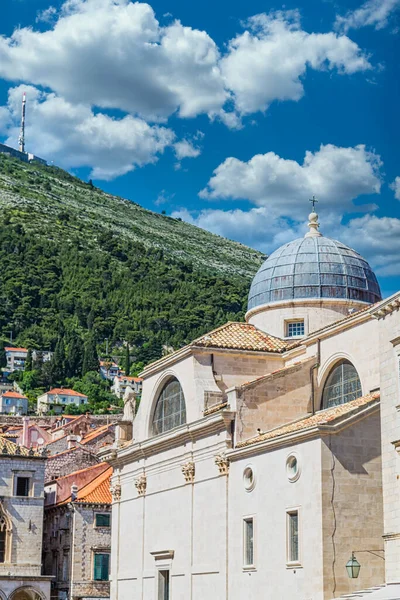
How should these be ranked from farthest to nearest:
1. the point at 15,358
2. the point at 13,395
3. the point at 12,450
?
the point at 15,358 < the point at 13,395 < the point at 12,450

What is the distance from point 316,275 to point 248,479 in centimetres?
1234

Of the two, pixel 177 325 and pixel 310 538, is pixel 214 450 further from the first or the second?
pixel 177 325

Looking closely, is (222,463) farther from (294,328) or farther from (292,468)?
(294,328)

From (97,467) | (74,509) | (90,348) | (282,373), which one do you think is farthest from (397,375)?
(90,348)

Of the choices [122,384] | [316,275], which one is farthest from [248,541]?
[122,384]

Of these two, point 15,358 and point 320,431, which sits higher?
point 15,358

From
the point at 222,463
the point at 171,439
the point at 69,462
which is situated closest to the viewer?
the point at 222,463

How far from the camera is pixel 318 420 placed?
108 ft

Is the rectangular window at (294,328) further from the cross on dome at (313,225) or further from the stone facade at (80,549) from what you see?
the stone facade at (80,549)

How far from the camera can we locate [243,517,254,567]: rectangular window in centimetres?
3562

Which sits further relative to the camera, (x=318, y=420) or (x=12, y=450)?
(x=12, y=450)

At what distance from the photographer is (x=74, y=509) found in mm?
63938

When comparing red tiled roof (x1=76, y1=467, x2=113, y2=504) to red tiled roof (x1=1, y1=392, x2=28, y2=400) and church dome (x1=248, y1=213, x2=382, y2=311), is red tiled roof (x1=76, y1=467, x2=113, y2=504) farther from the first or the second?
red tiled roof (x1=1, y1=392, x2=28, y2=400)

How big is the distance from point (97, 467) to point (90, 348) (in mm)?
120056
